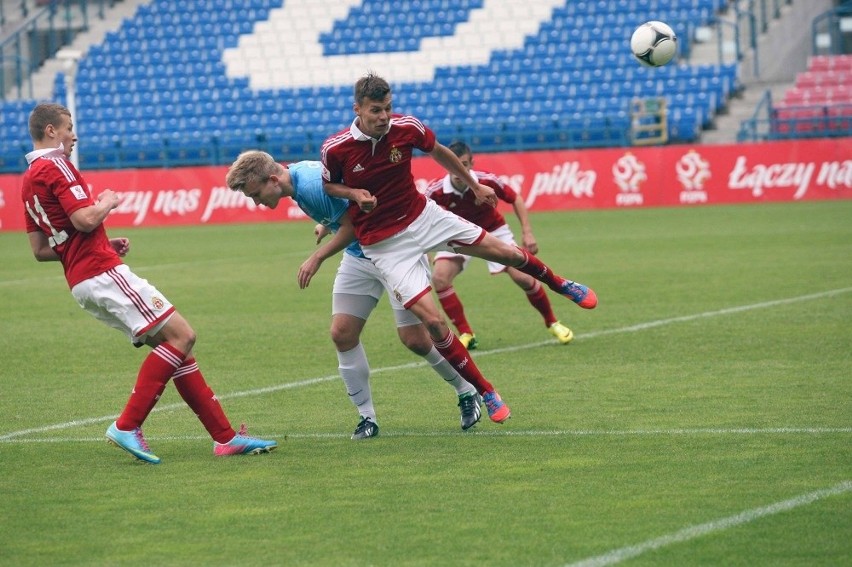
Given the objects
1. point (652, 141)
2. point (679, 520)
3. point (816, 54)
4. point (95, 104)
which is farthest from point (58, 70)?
point (679, 520)

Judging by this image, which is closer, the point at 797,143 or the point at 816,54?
the point at 797,143

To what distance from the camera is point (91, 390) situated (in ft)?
33.5

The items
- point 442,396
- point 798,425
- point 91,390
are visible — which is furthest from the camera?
point 91,390

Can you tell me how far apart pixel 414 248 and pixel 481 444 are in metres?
1.23

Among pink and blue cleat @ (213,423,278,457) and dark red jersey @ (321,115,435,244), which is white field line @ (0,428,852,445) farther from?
dark red jersey @ (321,115,435,244)

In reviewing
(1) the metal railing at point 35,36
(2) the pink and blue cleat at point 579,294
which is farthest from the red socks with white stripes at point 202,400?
(1) the metal railing at point 35,36

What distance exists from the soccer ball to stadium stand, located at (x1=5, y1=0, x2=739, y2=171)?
61.9ft

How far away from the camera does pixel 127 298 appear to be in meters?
7.27

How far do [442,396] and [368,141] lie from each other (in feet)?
→ 7.57

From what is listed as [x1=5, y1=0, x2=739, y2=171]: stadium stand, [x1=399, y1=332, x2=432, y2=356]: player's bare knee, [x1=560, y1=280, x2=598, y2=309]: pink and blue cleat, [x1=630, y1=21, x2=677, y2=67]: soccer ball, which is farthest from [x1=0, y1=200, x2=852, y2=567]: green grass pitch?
[x1=5, y1=0, x2=739, y2=171]: stadium stand

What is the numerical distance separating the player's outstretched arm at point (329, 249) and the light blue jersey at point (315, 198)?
3.0 inches

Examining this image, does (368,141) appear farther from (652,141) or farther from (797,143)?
(652,141)

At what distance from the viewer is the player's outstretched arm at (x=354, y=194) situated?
7551 mm

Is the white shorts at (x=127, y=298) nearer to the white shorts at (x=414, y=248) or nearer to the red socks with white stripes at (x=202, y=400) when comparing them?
the red socks with white stripes at (x=202, y=400)
